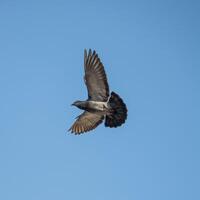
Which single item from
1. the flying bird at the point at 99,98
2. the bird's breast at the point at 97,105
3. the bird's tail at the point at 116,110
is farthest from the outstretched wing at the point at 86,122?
the bird's tail at the point at 116,110

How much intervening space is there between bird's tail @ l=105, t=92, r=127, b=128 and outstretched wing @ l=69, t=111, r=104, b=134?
1.22 m

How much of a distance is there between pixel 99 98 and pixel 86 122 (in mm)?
1648

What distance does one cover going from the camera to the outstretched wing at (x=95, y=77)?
26.8 meters

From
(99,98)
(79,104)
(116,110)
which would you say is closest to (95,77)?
(99,98)

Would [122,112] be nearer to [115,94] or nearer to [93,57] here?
[115,94]

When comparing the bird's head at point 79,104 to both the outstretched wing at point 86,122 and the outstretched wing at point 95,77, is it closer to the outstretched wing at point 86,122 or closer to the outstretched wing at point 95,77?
the outstretched wing at point 95,77

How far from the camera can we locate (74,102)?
27391 mm

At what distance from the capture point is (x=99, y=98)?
27.3 meters

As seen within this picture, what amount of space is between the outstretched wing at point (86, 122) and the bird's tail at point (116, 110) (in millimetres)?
1222

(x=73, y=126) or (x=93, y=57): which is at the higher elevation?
(x=93, y=57)

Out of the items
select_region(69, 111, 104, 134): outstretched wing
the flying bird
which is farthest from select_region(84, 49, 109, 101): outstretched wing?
select_region(69, 111, 104, 134): outstretched wing

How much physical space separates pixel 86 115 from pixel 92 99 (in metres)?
1.10

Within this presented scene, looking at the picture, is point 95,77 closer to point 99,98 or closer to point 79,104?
point 99,98

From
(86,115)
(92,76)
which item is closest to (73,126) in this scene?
(86,115)
